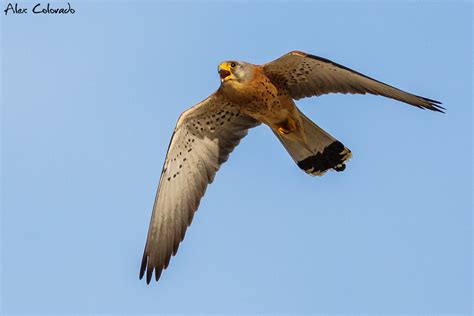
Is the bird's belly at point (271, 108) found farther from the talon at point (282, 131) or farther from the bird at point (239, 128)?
the talon at point (282, 131)

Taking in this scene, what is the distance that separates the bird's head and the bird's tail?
1025mm

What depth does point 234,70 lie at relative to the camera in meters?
9.53

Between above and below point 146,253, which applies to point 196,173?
above

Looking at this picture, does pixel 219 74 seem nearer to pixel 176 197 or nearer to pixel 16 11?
pixel 176 197

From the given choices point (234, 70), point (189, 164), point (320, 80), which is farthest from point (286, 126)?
point (189, 164)

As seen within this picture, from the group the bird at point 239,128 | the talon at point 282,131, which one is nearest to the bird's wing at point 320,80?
the bird at point 239,128

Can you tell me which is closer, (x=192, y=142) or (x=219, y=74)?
(x=219, y=74)

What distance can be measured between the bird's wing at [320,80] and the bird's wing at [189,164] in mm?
804

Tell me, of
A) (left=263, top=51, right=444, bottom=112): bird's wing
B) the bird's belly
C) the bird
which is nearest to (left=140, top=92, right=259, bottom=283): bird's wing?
the bird

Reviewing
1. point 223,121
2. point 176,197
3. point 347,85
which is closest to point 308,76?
point 347,85

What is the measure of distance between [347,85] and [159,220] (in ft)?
9.45

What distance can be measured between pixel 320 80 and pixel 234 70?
1057 millimetres

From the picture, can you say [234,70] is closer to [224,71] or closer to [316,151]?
[224,71]

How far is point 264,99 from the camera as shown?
972 cm
